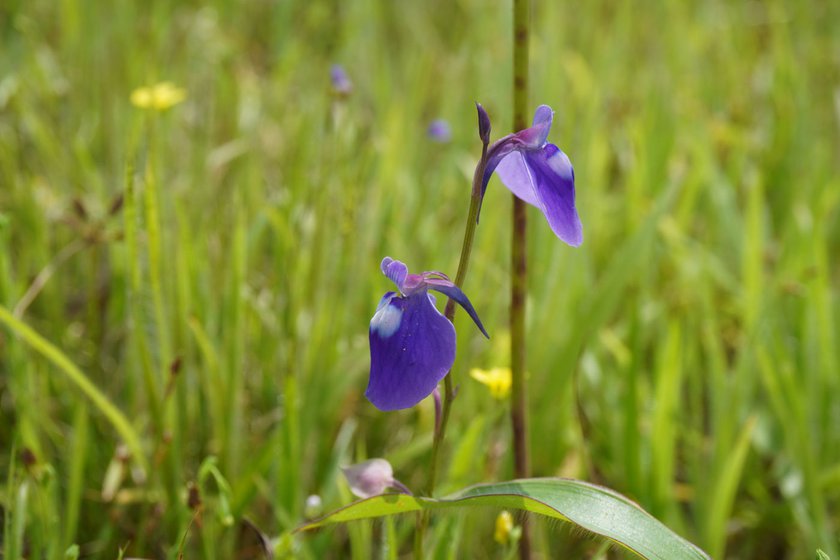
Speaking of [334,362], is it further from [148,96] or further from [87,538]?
[148,96]

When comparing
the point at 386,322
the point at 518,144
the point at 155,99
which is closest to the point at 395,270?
the point at 386,322

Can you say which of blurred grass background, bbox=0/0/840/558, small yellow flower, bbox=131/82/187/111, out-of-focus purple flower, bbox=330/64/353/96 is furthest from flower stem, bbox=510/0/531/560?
small yellow flower, bbox=131/82/187/111

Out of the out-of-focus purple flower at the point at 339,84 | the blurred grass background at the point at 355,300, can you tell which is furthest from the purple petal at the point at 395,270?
the out-of-focus purple flower at the point at 339,84

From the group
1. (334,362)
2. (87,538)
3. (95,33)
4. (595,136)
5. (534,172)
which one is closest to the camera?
(534,172)

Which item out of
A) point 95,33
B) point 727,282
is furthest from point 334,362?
point 95,33

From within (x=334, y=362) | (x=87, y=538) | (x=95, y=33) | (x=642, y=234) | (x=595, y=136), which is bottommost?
(x=87, y=538)

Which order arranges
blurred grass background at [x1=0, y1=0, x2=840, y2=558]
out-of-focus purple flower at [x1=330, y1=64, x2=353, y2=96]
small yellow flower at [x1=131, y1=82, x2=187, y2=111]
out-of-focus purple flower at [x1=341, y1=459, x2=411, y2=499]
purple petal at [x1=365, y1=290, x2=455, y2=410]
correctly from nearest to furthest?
purple petal at [x1=365, y1=290, x2=455, y2=410] → out-of-focus purple flower at [x1=341, y1=459, x2=411, y2=499] → blurred grass background at [x1=0, y1=0, x2=840, y2=558] → out-of-focus purple flower at [x1=330, y1=64, x2=353, y2=96] → small yellow flower at [x1=131, y1=82, x2=187, y2=111]

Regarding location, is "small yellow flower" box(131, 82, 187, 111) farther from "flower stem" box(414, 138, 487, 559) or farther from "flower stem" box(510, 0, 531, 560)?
"flower stem" box(414, 138, 487, 559)
